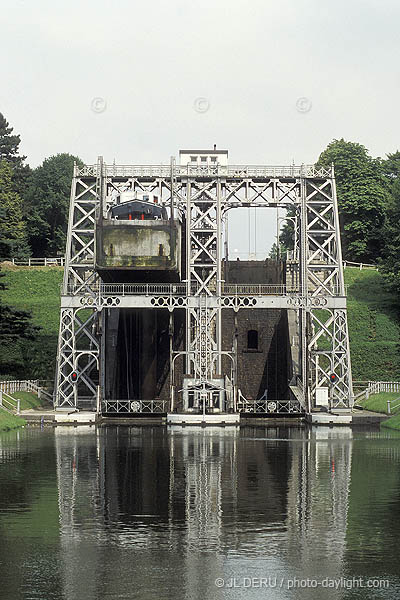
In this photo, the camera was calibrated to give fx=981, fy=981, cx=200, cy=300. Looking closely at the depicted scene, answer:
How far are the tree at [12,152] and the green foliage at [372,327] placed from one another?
208ft

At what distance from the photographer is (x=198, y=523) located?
24.0 m

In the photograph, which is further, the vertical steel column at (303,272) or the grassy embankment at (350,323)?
the grassy embankment at (350,323)

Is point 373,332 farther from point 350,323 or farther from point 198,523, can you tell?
point 198,523

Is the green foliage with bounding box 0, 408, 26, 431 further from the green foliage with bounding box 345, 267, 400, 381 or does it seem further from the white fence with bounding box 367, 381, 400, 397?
the green foliage with bounding box 345, 267, 400, 381

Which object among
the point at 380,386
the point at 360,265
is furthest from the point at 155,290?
the point at 360,265

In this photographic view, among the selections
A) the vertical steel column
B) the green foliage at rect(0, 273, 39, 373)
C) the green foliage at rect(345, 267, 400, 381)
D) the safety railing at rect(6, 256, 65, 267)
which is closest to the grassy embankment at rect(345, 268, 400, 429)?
the green foliage at rect(345, 267, 400, 381)

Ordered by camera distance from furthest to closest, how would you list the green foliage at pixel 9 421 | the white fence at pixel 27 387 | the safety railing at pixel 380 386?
the safety railing at pixel 380 386 < the white fence at pixel 27 387 < the green foliage at pixel 9 421

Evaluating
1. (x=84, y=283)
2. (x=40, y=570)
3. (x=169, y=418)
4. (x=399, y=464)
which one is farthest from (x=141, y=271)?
(x=40, y=570)

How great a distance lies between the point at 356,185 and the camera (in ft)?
404

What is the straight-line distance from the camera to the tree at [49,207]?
138 meters

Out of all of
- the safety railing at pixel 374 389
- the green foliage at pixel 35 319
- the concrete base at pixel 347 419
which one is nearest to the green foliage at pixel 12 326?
the green foliage at pixel 35 319

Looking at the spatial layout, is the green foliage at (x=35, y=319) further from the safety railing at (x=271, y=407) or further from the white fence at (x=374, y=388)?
the white fence at (x=374, y=388)

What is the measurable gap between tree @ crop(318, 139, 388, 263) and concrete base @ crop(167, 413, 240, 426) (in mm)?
61450

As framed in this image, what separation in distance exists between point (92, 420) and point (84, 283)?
10.5 m
